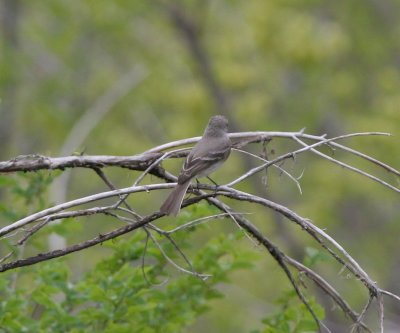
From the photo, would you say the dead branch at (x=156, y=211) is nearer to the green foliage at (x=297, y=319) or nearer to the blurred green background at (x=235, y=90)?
the green foliage at (x=297, y=319)

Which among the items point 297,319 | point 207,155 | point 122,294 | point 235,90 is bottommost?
point 297,319

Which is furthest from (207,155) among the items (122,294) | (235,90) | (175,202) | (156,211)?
(235,90)

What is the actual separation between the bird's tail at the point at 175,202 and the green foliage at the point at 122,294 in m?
0.57

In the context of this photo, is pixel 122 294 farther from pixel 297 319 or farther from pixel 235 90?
pixel 235 90

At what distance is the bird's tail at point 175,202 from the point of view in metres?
4.56

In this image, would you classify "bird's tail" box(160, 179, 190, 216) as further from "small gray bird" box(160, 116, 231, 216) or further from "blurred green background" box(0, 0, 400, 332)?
"blurred green background" box(0, 0, 400, 332)

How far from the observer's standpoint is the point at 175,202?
15.2 feet

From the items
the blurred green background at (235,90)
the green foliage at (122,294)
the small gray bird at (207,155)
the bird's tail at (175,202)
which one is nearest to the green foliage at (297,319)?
the green foliage at (122,294)

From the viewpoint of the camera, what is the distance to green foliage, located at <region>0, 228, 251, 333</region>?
5.26 meters

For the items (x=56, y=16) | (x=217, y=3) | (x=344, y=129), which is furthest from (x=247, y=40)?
(x=56, y=16)

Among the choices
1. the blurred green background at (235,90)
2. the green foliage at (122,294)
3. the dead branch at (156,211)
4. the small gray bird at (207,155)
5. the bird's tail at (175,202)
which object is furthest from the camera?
the blurred green background at (235,90)

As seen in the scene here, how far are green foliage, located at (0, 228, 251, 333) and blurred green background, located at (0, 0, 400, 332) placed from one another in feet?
31.0

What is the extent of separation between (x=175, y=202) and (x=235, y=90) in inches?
569

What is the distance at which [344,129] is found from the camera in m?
18.8
